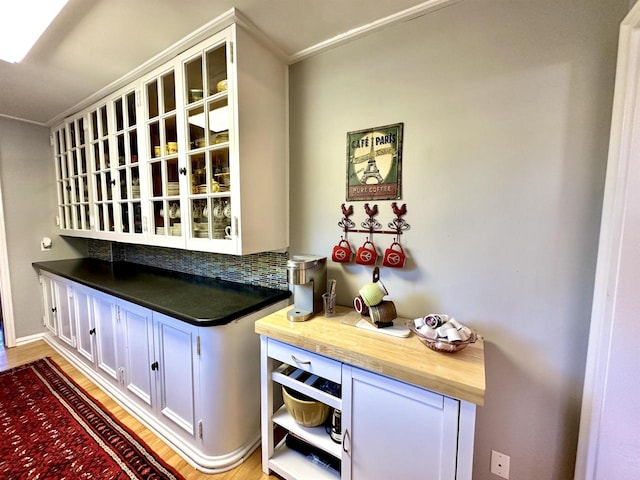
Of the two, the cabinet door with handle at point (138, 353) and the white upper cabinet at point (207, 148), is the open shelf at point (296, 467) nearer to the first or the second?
the cabinet door with handle at point (138, 353)

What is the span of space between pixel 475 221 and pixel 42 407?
2.86m

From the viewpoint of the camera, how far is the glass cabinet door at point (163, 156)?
158 cm

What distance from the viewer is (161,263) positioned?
2348mm

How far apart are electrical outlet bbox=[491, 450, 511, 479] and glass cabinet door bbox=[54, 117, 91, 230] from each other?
3.35 metres

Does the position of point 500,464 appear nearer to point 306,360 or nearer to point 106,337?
point 306,360

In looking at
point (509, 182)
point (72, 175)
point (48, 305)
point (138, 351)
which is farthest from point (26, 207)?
point (509, 182)

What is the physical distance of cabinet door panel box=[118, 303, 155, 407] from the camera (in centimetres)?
151

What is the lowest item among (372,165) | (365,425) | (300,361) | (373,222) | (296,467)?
(296,467)

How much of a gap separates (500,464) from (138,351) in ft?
6.43

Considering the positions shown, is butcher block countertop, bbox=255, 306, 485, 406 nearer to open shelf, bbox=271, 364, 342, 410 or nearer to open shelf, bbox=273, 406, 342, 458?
open shelf, bbox=271, 364, 342, 410

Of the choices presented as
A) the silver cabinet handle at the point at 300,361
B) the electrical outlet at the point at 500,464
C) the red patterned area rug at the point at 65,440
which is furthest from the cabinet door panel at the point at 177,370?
the electrical outlet at the point at 500,464

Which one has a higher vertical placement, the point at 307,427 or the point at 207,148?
the point at 207,148

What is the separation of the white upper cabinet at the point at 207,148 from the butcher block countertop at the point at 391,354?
0.52 metres

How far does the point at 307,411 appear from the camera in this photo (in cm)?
118
